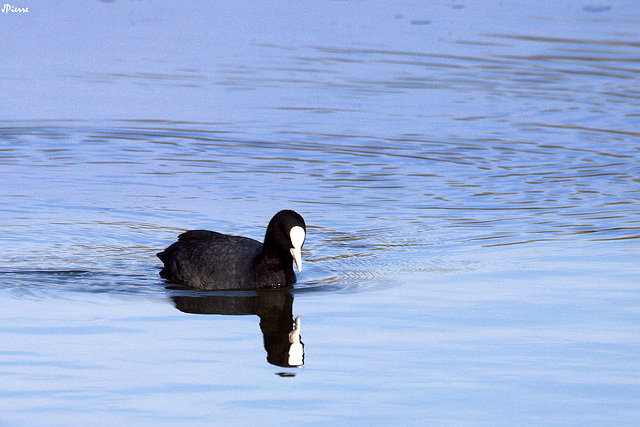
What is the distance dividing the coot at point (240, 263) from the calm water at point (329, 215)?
0.15m

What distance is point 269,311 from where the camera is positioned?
8297mm

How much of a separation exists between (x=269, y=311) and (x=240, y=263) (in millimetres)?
784

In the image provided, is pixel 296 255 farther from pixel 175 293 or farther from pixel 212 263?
pixel 175 293

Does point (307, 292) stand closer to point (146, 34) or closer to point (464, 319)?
point (464, 319)

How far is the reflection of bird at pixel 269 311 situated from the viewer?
7094 mm

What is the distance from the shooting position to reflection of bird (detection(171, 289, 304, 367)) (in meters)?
7.09

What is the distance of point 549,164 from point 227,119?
14.7 ft

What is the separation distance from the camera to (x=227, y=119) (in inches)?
634

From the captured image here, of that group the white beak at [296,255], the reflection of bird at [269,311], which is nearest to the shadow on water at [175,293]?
the reflection of bird at [269,311]

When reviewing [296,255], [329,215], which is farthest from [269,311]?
[329,215]

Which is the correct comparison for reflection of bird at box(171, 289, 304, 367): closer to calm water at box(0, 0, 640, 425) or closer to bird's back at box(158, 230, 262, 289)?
calm water at box(0, 0, 640, 425)

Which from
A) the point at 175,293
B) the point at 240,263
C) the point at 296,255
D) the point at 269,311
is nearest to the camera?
the point at 269,311

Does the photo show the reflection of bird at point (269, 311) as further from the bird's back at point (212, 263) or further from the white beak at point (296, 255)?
the white beak at point (296, 255)

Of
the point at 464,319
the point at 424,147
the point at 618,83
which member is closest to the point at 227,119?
the point at 424,147
